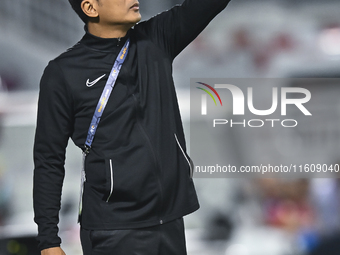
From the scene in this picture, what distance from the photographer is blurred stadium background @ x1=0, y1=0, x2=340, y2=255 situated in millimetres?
2920

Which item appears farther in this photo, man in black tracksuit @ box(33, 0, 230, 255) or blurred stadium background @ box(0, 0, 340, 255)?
blurred stadium background @ box(0, 0, 340, 255)

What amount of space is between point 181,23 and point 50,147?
55 cm

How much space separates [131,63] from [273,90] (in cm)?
162

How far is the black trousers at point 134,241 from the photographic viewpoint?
4.65 ft

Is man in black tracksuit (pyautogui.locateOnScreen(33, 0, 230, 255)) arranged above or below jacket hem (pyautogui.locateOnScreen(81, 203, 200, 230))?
above

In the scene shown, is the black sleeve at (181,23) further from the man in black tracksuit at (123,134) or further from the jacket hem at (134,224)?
the jacket hem at (134,224)

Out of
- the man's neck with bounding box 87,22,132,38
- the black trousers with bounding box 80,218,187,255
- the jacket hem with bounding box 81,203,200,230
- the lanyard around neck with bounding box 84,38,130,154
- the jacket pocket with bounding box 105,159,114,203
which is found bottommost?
the black trousers with bounding box 80,218,187,255

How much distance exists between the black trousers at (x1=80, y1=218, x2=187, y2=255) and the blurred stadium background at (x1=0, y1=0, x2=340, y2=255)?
1.51 m

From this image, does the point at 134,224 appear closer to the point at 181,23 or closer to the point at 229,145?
the point at 181,23

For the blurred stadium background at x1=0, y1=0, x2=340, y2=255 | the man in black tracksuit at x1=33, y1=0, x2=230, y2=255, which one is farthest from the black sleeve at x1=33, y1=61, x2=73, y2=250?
the blurred stadium background at x1=0, y1=0, x2=340, y2=255

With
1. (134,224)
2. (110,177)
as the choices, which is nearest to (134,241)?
(134,224)

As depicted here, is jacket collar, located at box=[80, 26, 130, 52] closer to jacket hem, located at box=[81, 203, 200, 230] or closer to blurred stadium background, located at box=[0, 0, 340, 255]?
jacket hem, located at box=[81, 203, 200, 230]

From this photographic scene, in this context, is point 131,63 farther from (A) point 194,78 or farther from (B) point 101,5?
(A) point 194,78

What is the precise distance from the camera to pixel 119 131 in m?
1.41
